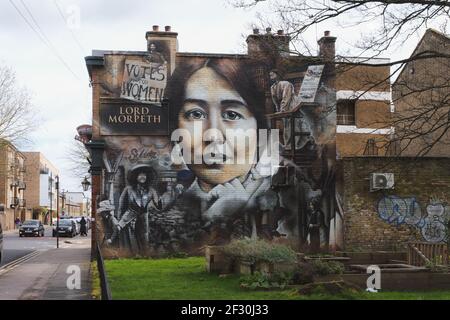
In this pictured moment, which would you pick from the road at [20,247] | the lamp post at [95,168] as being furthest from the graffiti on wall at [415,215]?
the road at [20,247]

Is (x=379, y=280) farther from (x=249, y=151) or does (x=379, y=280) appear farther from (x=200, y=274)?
(x=249, y=151)

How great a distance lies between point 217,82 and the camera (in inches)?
891

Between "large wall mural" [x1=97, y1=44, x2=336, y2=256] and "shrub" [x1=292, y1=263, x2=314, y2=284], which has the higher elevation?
"large wall mural" [x1=97, y1=44, x2=336, y2=256]

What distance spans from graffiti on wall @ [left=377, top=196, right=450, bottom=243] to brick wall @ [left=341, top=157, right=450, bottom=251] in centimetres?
5

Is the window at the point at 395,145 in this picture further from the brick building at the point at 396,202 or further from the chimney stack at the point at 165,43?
the chimney stack at the point at 165,43

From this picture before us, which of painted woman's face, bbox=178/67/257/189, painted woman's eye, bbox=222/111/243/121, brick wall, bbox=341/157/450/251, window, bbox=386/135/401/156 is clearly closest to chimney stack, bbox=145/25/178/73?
painted woman's face, bbox=178/67/257/189

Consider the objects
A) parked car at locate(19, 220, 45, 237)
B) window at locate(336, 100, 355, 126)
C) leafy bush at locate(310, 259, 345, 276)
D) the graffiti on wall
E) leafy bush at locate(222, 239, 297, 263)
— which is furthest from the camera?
parked car at locate(19, 220, 45, 237)

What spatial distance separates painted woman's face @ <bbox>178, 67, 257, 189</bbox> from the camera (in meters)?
22.3

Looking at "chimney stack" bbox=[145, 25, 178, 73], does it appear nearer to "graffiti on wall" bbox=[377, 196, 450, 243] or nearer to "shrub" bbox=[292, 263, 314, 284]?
"graffiti on wall" bbox=[377, 196, 450, 243]

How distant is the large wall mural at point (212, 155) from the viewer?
2177 cm

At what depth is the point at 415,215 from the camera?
22.8 metres

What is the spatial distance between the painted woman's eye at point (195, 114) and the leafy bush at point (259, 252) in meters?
8.14

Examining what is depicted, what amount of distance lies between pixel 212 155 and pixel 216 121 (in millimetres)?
1306
